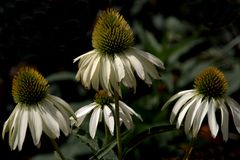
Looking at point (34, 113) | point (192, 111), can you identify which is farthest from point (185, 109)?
point (34, 113)

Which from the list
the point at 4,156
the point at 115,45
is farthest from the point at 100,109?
the point at 4,156

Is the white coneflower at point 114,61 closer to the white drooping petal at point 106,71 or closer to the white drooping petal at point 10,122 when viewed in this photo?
the white drooping petal at point 106,71

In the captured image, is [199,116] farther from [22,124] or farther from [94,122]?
[22,124]

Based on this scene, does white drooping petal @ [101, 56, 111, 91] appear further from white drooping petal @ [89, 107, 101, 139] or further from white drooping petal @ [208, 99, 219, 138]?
white drooping petal @ [208, 99, 219, 138]

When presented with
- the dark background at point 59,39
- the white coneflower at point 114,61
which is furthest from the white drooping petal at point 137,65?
the dark background at point 59,39

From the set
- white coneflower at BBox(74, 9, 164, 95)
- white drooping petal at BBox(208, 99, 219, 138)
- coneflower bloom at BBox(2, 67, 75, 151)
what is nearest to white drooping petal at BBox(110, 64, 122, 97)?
white coneflower at BBox(74, 9, 164, 95)

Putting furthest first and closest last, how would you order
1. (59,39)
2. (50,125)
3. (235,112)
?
(59,39), (235,112), (50,125)
